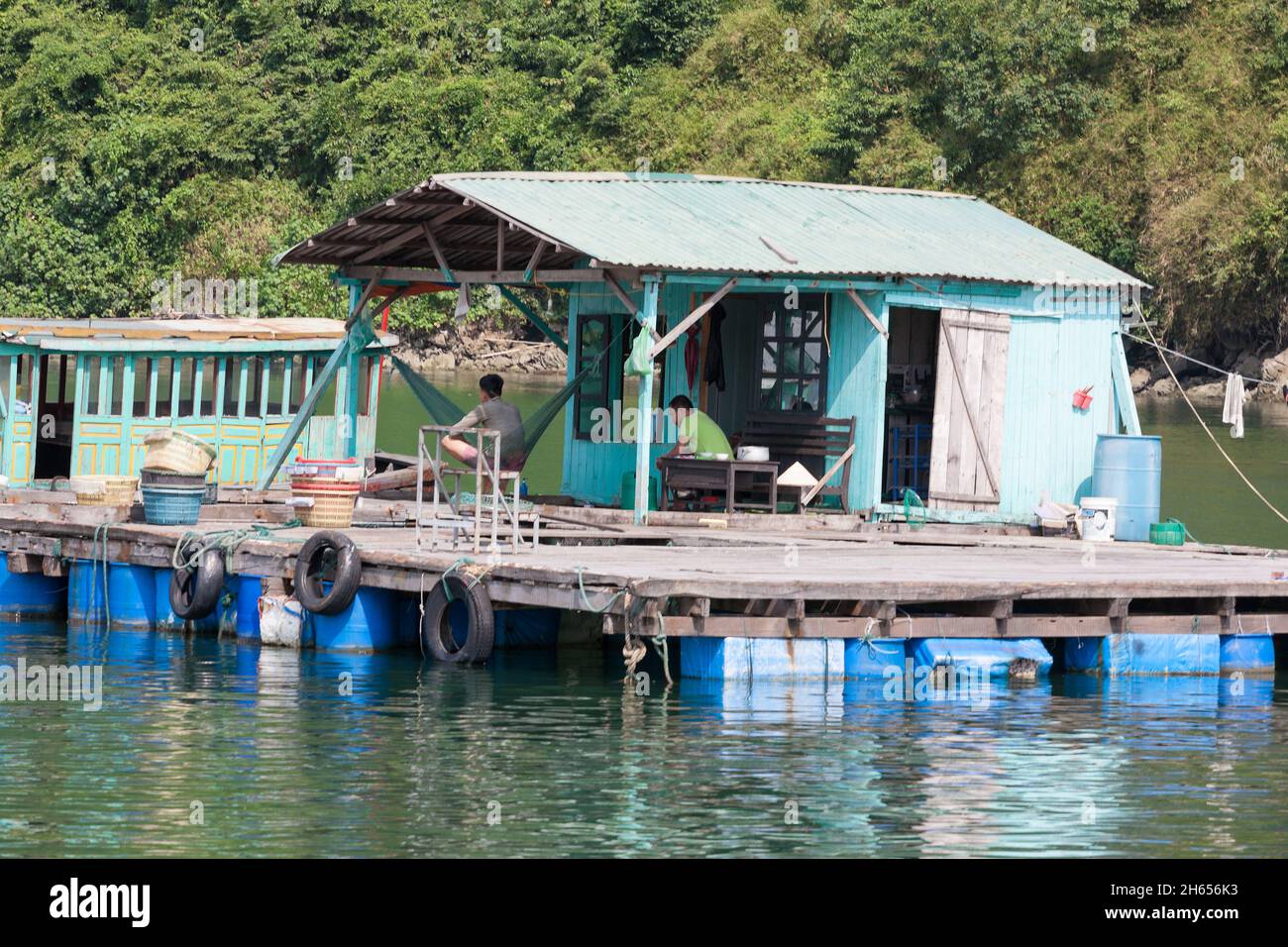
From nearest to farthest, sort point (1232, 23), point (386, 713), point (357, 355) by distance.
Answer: point (386, 713)
point (357, 355)
point (1232, 23)

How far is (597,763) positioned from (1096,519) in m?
9.20

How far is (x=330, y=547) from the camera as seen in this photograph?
1805 centimetres

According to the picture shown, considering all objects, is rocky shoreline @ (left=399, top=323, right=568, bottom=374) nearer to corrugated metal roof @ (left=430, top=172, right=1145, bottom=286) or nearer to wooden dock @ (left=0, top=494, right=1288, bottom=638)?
corrugated metal roof @ (left=430, top=172, right=1145, bottom=286)

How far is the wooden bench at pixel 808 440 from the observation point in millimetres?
22266

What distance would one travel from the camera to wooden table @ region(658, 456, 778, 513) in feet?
69.9

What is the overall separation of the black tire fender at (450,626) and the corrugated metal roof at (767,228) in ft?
13.5

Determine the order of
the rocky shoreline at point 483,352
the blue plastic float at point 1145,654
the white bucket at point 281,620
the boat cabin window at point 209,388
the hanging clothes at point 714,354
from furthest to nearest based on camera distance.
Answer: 1. the rocky shoreline at point 483,352
2. the boat cabin window at point 209,388
3. the hanging clothes at point 714,354
4. the white bucket at point 281,620
5. the blue plastic float at point 1145,654

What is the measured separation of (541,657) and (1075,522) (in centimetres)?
652

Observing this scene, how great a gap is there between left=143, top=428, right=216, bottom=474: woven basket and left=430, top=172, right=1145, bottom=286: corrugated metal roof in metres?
3.59

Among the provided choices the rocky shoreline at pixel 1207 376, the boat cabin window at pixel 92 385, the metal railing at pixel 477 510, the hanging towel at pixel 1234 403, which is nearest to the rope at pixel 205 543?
the metal railing at pixel 477 510

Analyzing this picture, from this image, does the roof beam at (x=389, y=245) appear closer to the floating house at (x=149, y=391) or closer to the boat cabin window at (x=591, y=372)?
the floating house at (x=149, y=391)

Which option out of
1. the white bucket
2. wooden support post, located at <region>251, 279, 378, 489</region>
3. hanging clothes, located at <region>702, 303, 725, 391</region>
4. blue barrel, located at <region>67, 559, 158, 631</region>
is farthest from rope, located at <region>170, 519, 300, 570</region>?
hanging clothes, located at <region>702, 303, 725, 391</region>

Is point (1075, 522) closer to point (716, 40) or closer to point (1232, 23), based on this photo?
point (1232, 23)
